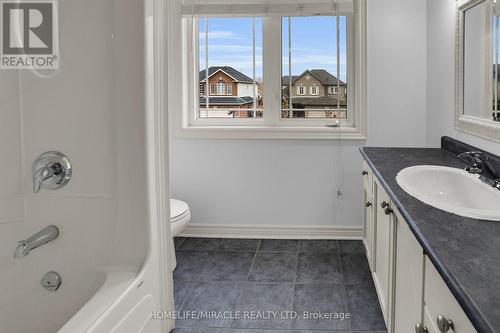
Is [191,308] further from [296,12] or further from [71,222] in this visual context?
[296,12]

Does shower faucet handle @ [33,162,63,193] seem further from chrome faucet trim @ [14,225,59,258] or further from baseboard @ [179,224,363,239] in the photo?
baseboard @ [179,224,363,239]

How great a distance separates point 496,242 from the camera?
1180 millimetres

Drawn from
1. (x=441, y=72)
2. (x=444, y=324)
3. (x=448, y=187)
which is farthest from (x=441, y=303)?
(x=441, y=72)

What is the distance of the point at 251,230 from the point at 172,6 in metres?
1.80

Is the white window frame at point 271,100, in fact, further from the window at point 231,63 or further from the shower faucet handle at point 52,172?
the shower faucet handle at point 52,172

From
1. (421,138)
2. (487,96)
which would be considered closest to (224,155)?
(421,138)

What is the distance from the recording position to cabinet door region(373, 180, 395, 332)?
1.94m

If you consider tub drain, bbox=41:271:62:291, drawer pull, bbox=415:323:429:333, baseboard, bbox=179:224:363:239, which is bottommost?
baseboard, bbox=179:224:363:239

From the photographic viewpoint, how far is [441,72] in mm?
2986

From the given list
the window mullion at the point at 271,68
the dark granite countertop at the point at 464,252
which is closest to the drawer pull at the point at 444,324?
the dark granite countertop at the point at 464,252

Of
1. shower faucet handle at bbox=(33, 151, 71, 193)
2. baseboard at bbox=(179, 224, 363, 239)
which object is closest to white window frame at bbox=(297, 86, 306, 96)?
baseboard at bbox=(179, 224, 363, 239)

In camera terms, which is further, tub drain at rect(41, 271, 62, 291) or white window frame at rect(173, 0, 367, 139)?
white window frame at rect(173, 0, 367, 139)

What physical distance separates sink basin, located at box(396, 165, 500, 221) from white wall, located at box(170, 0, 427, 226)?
1.32 metres

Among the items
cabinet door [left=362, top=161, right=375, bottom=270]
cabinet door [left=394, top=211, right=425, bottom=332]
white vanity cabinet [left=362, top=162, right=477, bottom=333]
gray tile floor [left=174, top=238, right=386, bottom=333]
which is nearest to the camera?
white vanity cabinet [left=362, top=162, right=477, bottom=333]
